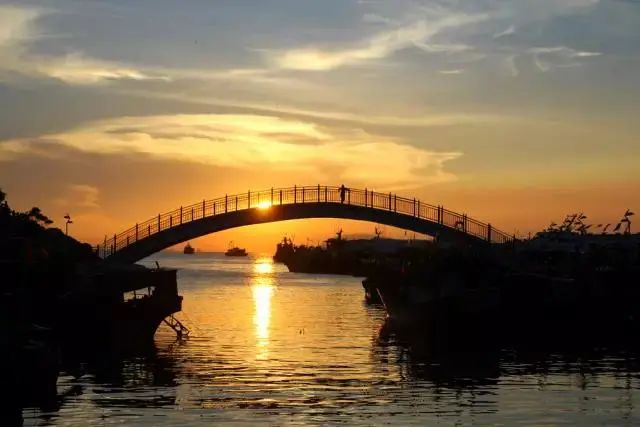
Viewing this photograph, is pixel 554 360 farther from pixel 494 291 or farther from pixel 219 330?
pixel 219 330

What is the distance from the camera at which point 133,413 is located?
29312 millimetres

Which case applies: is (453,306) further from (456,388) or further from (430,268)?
(456,388)

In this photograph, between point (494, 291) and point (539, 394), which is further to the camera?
point (494, 291)

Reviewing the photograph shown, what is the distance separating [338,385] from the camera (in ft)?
115

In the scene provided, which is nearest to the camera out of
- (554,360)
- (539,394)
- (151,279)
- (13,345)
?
(13,345)

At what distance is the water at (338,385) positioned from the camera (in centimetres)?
2895

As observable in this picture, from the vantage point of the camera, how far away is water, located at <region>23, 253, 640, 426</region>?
28953mm

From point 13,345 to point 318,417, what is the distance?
9739mm

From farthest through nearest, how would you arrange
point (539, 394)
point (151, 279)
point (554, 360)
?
point (151, 279)
point (554, 360)
point (539, 394)

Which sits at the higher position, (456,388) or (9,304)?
(9,304)

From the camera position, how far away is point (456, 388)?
35.0 m

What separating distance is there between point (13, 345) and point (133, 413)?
15.7ft

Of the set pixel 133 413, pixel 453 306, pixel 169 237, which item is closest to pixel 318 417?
pixel 133 413

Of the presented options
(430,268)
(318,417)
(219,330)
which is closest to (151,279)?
(219,330)
